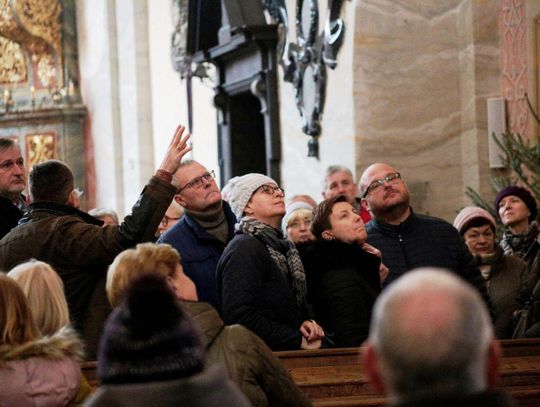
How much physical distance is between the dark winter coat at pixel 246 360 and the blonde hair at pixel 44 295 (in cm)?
58

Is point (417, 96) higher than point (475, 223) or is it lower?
higher

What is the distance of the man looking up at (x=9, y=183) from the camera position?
282 inches

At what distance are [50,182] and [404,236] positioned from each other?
6.26 feet

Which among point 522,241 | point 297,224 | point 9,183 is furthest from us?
point 522,241

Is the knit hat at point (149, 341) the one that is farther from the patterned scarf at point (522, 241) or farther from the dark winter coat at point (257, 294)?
the patterned scarf at point (522, 241)

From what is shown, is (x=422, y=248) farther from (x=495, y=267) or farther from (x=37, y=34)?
(x=37, y=34)

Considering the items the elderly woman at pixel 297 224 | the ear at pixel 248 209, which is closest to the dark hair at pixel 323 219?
the ear at pixel 248 209

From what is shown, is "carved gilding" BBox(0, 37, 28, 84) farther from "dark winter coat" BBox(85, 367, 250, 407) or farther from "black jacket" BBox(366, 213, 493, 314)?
"dark winter coat" BBox(85, 367, 250, 407)

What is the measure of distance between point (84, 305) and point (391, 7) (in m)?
6.58

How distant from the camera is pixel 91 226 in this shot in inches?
253

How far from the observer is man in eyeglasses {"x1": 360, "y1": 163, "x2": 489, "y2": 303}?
7289 mm

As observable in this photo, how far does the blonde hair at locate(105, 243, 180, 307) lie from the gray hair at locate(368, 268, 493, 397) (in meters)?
1.92

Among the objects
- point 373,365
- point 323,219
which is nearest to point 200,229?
point 323,219

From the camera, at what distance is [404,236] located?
740cm
